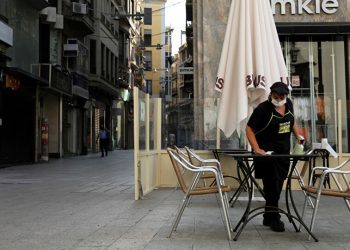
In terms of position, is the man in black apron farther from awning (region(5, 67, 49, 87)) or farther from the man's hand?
awning (region(5, 67, 49, 87))

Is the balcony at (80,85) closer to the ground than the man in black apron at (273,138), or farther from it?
farther from it

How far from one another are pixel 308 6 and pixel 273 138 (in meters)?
7.90

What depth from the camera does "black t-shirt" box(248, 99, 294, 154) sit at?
641cm

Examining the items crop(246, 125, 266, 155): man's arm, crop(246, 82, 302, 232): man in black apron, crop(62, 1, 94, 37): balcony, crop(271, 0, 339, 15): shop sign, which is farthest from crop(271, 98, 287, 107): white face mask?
crop(62, 1, 94, 37): balcony

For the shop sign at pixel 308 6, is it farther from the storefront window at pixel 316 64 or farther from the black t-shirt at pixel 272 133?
the black t-shirt at pixel 272 133

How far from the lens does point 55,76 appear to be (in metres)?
25.4

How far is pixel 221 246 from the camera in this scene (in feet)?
18.1

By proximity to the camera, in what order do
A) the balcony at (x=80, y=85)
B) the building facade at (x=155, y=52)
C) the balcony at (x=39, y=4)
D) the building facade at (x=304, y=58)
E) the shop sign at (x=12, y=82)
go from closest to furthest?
the building facade at (x=304, y=58) < the shop sign at (x=12, y=82) < the balcony at (x=39, y=4) < the balcony at (x=80, y=85) < the building facade at (x=155, y=52)

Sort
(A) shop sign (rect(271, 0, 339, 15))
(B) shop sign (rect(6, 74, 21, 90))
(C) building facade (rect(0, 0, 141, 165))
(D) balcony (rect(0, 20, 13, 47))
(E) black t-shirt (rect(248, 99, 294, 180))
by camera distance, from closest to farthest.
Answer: (E) black t-shirt (rect(248, 99, 294, 180)), (A) shop sign (rect(271, 0, 339, 15)), (D) balcony (rect(0, 20, 13, 47)), (B) shop sign (rect(6, 74, 21, 90)), (C) building facade (rect(0, 0, 141, 165))

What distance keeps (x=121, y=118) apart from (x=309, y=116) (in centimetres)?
4294

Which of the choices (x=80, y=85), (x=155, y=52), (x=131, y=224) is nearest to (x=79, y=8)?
(x=80, y=85)

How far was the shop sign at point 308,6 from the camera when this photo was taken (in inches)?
521

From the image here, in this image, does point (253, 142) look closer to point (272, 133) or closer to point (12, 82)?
point (272, 133)

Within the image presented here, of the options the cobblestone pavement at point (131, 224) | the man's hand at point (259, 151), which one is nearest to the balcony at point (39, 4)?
the cobblestone pavement at point (131, 224)
